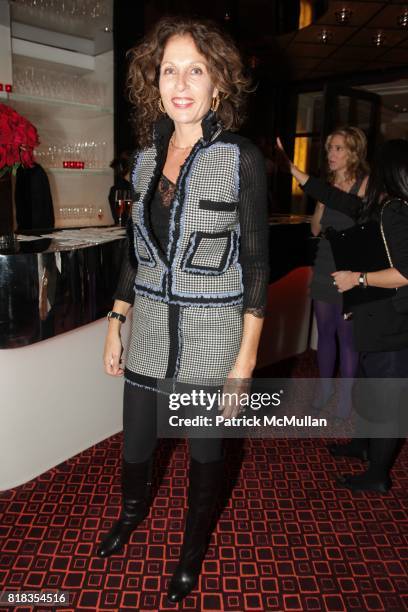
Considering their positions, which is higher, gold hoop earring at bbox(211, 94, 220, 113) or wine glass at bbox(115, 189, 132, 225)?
gold hoop earring at bbox(211, 94, 220, 113)

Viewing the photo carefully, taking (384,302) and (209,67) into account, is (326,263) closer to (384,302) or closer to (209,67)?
(384,302)

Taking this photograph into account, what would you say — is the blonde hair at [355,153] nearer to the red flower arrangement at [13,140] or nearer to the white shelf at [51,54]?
the red flower arrangement at [13,140]

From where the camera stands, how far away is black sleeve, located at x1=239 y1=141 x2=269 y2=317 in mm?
1223

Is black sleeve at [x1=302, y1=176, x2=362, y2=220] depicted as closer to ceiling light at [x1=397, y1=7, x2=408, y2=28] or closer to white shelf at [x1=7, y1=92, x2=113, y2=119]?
white shelf at [x1=7, y1=92, x2=113, y2=119]

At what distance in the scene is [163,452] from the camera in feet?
7.77

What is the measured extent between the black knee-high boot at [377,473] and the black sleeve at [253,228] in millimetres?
1113

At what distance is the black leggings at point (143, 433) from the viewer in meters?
1.42

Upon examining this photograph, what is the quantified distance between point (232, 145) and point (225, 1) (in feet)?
10.6

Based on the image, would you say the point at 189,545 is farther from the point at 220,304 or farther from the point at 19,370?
the point at 19,370

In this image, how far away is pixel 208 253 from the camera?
1.25 meters

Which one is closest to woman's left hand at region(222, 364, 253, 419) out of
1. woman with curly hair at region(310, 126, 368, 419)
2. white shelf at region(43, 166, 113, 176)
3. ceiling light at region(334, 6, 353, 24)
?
woman with curly hair at region(310, 126, 368, 419)

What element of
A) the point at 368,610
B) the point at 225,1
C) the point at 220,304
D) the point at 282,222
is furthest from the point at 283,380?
the point at 225,1

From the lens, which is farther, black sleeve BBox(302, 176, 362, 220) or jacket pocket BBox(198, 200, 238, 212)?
black sleeve BBox(302, 176, 362, 220)

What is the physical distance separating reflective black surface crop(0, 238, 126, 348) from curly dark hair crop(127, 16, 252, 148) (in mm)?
A: 587
